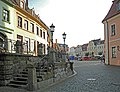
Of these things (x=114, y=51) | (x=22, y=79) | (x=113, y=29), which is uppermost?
(x=113, y=29)

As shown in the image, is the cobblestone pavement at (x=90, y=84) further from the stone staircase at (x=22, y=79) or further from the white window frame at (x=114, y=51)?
the white window frame at (x=114, y=51)

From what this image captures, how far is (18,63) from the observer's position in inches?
581

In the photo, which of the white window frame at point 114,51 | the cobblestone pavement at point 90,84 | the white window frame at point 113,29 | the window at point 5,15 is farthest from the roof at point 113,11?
the cobblestone pavement at point 90,84

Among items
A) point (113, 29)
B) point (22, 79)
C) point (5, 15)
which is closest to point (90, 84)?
point (22, 79)

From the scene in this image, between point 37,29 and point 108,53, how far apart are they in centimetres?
1348

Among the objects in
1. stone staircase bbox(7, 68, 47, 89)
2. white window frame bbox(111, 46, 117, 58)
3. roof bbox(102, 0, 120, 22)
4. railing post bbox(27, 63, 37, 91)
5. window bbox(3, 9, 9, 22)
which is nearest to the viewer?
railing post bbox(27, 63, 37, 91)

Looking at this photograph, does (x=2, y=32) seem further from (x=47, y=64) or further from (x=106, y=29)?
(x=106, y=29)

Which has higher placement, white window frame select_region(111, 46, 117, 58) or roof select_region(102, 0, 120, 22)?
roof select_region(102, 0, 120, 22)

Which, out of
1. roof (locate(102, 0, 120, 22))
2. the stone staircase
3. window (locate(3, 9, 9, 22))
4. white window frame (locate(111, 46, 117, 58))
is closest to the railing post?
the stone staircase

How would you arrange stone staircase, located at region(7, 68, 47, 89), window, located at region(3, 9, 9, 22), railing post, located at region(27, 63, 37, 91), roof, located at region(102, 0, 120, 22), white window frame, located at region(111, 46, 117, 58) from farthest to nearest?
roof, located at region(102, 0, 120, 22)
white window frame, located at region(111, 46, 117, 58)
window, located at region(3, 9, 9, 22)
stone staircase, located at region(7, 68, 47, 89)
railing post, located at region(27, 63, 37, 91)

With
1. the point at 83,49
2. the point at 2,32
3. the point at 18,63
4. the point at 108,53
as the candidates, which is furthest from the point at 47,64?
the point at 83,49

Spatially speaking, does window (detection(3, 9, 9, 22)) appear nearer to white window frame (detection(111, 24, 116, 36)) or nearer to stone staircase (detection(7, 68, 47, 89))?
stone staircase (detection(7, 68, 47, 89))

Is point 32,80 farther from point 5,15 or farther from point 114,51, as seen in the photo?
point 114,51

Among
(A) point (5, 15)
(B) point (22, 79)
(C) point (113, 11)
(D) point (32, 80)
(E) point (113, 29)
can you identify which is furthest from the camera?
(C) point (113, 11)
